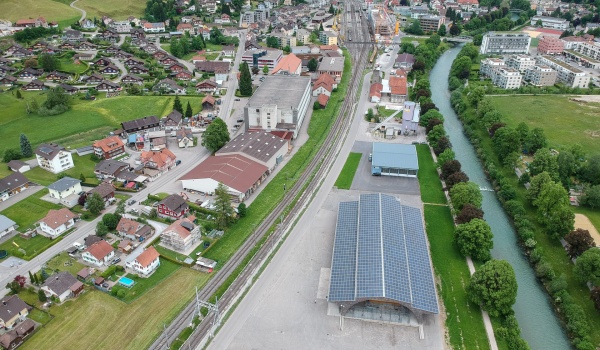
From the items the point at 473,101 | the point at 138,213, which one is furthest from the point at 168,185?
the point at 473,101

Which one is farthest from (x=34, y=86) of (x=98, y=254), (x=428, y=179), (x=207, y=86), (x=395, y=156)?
(x=428, y=179)

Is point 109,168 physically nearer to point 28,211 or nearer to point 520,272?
point 28,211

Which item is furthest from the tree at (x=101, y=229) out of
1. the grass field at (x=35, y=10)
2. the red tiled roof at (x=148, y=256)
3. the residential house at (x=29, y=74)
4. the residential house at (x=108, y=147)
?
the grass field at (x=35, y=10)

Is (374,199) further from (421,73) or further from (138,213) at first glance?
(421,73)

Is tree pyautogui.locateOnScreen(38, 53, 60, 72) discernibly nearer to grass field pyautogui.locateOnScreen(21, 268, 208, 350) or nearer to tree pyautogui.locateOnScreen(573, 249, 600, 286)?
grass field pyautogui.locateOnScreen(21, 268, 208, 350)

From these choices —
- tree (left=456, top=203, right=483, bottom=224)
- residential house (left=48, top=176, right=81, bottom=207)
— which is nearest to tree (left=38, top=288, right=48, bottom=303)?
residential house (left=48, top=176, right=81, bottom=207)
